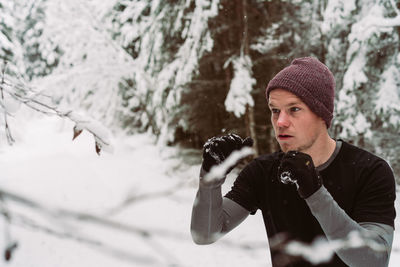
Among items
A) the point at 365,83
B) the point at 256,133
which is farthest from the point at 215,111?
the point at 365,83

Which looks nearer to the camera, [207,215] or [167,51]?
[207,215]

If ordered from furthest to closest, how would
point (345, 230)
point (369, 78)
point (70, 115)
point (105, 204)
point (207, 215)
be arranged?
point (105, 204) < point (369, 78) < point (207, 215) < point (70, 115) < point (345, 230)

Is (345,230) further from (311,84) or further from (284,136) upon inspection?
(311,84)

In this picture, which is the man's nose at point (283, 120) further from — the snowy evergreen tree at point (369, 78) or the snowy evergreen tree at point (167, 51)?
the snowy evergreen tree at point (369, 78)

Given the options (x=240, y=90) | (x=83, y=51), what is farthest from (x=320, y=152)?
(x=83, y=51)

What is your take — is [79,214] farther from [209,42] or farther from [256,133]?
[256,133]

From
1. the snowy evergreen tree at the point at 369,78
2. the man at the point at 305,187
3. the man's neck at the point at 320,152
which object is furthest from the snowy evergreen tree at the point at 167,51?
the man's neck at the point at 320,152

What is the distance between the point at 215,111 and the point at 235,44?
187cm

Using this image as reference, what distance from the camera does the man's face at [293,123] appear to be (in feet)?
6.34

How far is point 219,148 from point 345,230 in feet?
2.24

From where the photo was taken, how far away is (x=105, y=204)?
29.3 ft

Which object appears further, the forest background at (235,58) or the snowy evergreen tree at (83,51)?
the snowy evergreen tree at (83,51)

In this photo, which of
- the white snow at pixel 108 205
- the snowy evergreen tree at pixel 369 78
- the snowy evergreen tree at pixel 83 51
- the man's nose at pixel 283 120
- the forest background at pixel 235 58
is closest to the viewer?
the white snow at pixel 108 205

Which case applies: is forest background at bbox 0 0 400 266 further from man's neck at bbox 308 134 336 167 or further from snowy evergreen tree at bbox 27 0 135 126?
man's neck at bbox 308 134 336 167
